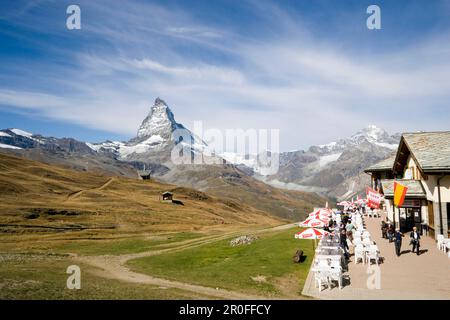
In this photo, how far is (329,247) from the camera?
21.8 metres

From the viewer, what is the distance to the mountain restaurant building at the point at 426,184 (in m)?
28.0

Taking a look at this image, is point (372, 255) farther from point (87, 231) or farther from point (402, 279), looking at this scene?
point (87, 231)

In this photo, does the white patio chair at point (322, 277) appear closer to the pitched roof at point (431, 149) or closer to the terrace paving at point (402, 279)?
the terrace paving at point (402, 279)

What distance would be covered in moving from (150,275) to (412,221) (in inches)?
947

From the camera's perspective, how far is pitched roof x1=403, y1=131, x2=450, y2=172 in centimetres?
2817

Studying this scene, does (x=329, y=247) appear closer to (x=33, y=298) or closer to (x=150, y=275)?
(x=150, y=275)

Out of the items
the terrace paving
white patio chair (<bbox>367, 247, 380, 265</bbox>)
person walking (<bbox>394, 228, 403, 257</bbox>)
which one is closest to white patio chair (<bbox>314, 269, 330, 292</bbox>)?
the terrace paving

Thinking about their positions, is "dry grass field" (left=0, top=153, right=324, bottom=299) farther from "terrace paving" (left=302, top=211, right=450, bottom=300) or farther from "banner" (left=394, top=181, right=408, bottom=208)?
"banner" (left=394, top=181, right=408, bottom=208)

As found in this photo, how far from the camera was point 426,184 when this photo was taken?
3134 centimetres

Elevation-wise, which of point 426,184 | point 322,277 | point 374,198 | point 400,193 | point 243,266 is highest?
point 426,184

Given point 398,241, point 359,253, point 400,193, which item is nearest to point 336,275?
point 359,253

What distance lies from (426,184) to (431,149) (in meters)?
2.94
